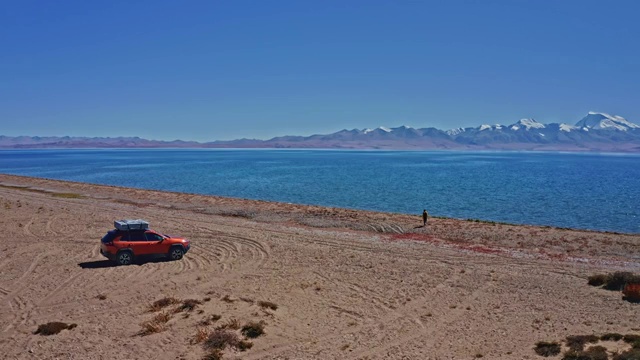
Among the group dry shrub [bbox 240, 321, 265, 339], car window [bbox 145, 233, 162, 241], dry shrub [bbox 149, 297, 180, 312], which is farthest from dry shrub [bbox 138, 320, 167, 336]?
car window [bbox 145, 233, 162, 241]

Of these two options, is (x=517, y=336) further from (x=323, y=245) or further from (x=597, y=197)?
(x=597, y=197)

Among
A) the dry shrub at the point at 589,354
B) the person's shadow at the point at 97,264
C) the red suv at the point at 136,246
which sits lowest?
the person's shadow at the point at 97,264

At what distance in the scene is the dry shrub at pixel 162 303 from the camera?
18241mm

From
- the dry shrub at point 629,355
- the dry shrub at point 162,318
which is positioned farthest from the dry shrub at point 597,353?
the dry shrub at point 162,318

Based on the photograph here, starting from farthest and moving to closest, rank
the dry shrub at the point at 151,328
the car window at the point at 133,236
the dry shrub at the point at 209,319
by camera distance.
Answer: the car window at the point at 133,236 → the dry shrub at the point at 209,319 → the dry shrub at the point at 151,328

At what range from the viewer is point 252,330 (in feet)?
52.7

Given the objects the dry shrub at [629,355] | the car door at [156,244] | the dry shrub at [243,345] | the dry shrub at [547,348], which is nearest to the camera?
the dry shrub at [629,355]

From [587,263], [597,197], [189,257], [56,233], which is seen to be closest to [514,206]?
[597,197]

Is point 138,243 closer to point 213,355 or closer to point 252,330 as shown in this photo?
point 252,330

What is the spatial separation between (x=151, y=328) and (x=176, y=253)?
391 inches

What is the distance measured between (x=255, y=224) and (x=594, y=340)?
86.8 ft

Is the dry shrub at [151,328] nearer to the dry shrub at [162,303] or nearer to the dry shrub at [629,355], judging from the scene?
the dry shrub at [162,303]

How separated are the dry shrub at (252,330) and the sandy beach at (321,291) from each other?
33 centimetres

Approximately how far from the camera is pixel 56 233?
32375 mm
